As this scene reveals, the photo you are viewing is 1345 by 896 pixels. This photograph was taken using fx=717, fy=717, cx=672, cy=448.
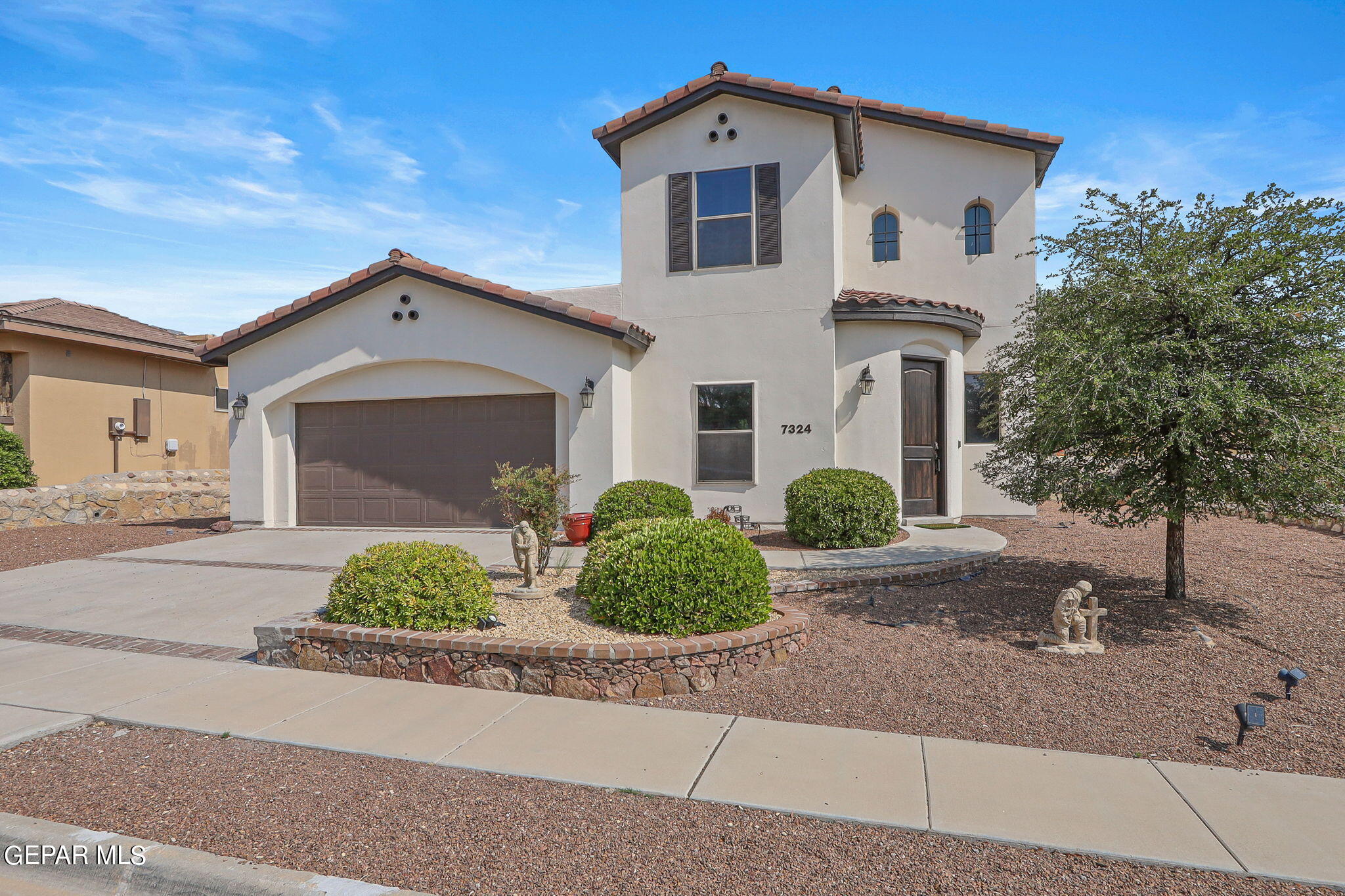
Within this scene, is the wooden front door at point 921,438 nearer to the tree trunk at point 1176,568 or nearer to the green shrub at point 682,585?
the tree trunk at point 1176,568

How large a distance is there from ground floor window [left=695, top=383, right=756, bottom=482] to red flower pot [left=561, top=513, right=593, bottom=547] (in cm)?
212

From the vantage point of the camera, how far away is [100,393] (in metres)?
18.5

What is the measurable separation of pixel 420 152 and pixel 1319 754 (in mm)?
15080

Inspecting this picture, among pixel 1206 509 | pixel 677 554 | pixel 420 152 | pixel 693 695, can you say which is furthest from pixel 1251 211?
pixel 420 152

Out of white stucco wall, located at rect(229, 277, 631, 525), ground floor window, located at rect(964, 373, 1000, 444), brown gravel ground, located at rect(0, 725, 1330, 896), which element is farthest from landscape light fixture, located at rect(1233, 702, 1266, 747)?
ground floor window, located at rect(964, 373, 1000, 444)

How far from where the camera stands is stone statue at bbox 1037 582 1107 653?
5.78 m

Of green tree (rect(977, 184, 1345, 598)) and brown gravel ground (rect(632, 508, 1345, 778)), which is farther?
green tree (rect(977, 184, 1345, 598))

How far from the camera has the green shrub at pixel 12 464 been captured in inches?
607

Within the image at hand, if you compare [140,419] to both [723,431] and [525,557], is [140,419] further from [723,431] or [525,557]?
[525,557]

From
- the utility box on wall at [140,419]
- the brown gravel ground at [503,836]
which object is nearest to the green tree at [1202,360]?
the brown gravel ground at [503,836]

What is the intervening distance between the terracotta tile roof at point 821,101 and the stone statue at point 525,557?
802cm

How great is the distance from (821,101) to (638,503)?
6861mm

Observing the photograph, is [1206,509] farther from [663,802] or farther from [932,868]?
[663,802]

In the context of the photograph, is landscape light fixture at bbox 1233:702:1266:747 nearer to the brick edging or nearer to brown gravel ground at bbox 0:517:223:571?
the brick edging
